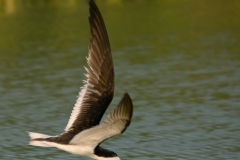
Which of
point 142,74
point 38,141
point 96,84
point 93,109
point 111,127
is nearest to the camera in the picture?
point 111,127

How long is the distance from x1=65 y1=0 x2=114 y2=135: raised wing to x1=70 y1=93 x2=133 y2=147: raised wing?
209mm

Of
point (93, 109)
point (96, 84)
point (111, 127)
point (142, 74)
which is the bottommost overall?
point (111, 127)

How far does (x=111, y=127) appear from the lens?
580 cm

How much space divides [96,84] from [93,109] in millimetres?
251

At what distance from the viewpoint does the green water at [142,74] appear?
8.05m

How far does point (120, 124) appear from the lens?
18.7ft

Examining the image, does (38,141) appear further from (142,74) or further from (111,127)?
(142,74)

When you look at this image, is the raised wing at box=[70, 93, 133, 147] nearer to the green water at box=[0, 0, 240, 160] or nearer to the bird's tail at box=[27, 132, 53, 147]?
the bird's tail at box=[27, 132, 53, 147]

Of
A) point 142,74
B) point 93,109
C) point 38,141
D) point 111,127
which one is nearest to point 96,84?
point 93,109

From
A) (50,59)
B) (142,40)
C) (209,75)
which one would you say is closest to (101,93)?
(209,75)

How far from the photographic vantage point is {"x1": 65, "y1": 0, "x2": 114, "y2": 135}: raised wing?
6.46 metres

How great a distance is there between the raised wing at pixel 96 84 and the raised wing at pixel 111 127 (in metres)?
0.21

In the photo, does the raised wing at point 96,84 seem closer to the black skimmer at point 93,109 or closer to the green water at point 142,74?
the black skimmer at point 93,109

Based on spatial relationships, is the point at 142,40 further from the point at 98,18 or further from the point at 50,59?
the point at 98,18
